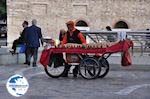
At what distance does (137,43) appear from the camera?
2783cm

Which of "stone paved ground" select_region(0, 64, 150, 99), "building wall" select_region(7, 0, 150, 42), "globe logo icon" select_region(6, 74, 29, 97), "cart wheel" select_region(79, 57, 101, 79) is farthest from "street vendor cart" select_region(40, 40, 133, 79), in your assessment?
"building wall" select_region(7, 0, 150, 42)

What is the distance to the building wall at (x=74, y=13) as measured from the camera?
40.6 metres

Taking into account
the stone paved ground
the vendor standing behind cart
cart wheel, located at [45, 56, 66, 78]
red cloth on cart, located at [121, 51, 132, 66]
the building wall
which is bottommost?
the stone paved ground

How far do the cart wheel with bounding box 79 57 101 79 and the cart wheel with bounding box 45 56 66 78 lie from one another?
0.56m

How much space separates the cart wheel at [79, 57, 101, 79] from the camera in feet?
50.3

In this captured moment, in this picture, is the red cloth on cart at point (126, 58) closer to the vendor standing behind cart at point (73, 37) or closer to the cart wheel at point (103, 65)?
the cart wheel at point (103, 65)

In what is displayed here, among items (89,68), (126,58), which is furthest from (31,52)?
(89,68)

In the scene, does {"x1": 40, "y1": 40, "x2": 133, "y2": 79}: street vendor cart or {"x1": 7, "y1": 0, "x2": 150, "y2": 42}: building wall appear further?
{"x1": 7, "y1": 0, "x2": 150, "y2": 42}: building wall

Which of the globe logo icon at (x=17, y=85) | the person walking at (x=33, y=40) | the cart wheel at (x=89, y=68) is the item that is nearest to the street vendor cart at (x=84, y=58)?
the cart wheel at (x=89, y=68)

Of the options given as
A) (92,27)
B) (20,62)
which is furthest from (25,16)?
(20,62)

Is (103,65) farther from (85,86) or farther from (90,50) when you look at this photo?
(85,86)

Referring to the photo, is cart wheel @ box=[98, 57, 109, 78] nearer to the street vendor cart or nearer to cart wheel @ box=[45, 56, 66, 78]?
the street vendor cart

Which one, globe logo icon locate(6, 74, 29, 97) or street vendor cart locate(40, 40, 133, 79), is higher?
globe logo icon locate(6, 74, 29, 97)

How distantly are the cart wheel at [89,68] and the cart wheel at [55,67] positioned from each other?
1.85ft
